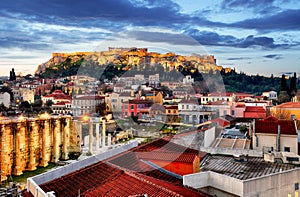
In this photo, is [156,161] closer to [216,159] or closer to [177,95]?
[177,95]

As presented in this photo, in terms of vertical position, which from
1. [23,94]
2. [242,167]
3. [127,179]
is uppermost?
[23,94]

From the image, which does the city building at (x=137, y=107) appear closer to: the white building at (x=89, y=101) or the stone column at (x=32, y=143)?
the white building at (x=89, y=101)

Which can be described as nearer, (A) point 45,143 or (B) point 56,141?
(A) point 45,143

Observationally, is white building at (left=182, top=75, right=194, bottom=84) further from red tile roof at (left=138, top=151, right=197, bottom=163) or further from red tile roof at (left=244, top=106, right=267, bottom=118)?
red tile roof at (left=244, top=106, right=267, bottom=118)

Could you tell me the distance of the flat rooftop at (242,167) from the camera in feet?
34.2

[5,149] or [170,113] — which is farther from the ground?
[170,113]

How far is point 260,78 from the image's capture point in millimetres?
83625

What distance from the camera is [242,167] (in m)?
11.3

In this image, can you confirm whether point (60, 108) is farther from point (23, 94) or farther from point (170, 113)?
point (170, 113)

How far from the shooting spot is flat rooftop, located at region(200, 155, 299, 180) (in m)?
10.4

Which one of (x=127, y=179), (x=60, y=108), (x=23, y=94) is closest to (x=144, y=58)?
(x=127, y=179)

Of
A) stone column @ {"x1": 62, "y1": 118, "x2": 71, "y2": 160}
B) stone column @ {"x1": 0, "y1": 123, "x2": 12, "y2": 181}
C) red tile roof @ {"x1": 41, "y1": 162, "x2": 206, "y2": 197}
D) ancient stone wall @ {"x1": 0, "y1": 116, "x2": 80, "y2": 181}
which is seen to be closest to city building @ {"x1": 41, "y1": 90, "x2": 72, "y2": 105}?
stone column @ {"x1": 62, "y1": 118, "x2": 71, "y2": 160}

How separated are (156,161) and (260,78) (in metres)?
80.1

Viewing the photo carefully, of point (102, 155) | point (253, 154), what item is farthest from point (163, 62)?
point (253, 154)
